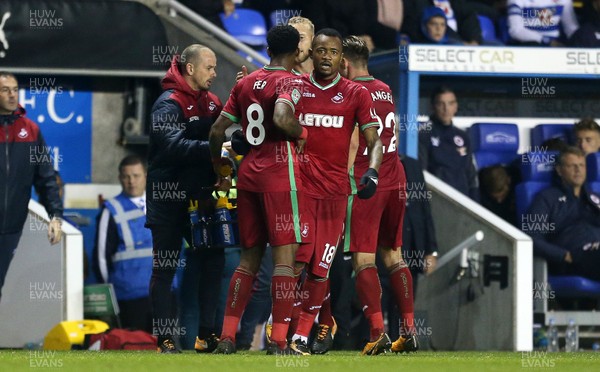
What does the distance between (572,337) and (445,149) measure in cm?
218

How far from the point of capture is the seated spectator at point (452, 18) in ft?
55.2

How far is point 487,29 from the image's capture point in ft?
59.2

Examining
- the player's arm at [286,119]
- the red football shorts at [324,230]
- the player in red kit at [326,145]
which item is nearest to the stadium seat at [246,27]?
the player in red kit at [326,145]

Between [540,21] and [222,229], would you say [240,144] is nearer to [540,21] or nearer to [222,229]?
[222,229]

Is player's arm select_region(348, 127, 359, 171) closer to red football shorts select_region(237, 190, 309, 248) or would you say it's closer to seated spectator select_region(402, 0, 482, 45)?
red football shorts select_region(237, 190, 309, 248)

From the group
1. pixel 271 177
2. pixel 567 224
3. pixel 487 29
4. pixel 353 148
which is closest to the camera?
pixel 271 177

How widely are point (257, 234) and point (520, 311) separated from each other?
493 cm

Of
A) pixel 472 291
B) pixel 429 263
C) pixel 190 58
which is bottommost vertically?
pixel 472 291

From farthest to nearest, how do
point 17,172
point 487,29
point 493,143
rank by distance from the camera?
point 487,29 < point 493,143 < point 17,172

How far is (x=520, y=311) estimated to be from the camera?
14.3 m

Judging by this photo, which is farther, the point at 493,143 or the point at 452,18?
the point at 452,18

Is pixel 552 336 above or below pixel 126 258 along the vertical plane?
below

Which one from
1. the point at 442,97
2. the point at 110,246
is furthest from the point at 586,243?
the point at 110,246

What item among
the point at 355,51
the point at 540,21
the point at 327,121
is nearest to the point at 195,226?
the point at 327,121
